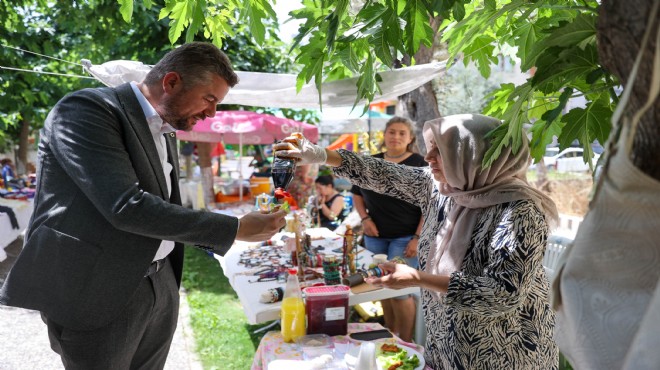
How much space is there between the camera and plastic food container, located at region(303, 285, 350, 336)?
104 inches

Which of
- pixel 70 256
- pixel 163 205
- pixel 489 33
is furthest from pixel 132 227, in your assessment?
pixel 489 33

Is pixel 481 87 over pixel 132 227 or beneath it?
over

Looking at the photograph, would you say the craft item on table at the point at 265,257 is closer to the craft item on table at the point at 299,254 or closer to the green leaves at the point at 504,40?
the craft item on table at the point at 299,254

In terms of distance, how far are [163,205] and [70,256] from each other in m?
0.38

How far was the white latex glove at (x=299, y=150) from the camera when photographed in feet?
7.86

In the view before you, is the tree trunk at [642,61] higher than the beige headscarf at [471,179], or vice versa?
the tree trunk at [642,61]

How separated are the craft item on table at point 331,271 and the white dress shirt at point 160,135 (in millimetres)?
1384

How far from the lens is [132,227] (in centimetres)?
173

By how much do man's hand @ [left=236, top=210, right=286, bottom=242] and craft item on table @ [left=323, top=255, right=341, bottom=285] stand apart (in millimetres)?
1331

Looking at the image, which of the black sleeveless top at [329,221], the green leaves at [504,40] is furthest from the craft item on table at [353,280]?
the black sleeveless top at [329,221]

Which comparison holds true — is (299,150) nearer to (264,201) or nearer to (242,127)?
(264,201)

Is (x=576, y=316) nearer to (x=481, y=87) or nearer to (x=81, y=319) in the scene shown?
(x=81, y=319)

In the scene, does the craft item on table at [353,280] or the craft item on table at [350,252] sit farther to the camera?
the craft item on table at [350,252]

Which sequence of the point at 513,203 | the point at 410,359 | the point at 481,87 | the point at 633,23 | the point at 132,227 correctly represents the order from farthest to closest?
the point at 481,87, the point at 410,359, the point at 513,203, the point at 132,227, the point at 633,23
